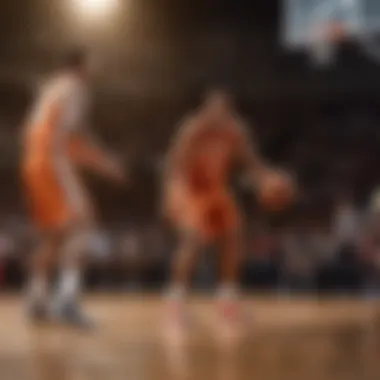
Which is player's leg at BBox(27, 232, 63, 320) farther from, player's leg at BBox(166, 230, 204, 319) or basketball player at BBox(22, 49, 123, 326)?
player's leg at BBox(166, 230, 204, 319)

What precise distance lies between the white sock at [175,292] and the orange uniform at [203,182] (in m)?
0.10

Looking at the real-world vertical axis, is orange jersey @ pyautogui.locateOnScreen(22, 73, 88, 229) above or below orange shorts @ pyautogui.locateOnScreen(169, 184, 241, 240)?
above

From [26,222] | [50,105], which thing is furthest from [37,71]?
[26,222]

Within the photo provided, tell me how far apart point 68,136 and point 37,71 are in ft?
0.41

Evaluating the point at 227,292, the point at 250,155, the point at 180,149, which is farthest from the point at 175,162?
the point at 227,292

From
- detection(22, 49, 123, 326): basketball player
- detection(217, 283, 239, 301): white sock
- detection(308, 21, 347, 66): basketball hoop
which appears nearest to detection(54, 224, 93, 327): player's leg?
detection(22, 49, 123, 326): basketball player

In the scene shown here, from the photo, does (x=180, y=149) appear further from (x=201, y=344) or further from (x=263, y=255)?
(x=201, y=344)

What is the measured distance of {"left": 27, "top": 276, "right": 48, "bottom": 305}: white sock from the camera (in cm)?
158

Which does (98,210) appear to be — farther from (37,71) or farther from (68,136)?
(37,71)

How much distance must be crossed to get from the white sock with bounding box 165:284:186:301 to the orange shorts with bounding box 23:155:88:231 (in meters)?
0.21

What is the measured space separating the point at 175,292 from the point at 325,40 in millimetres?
525

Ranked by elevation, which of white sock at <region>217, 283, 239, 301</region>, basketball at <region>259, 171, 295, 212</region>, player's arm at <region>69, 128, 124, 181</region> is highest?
player's arm at <region>69, 128, 124, 181</region>

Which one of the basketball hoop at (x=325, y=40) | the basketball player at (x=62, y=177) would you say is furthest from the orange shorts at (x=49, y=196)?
the basketball hoop at (x=325, y=40)

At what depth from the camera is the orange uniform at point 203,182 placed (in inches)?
64.7
